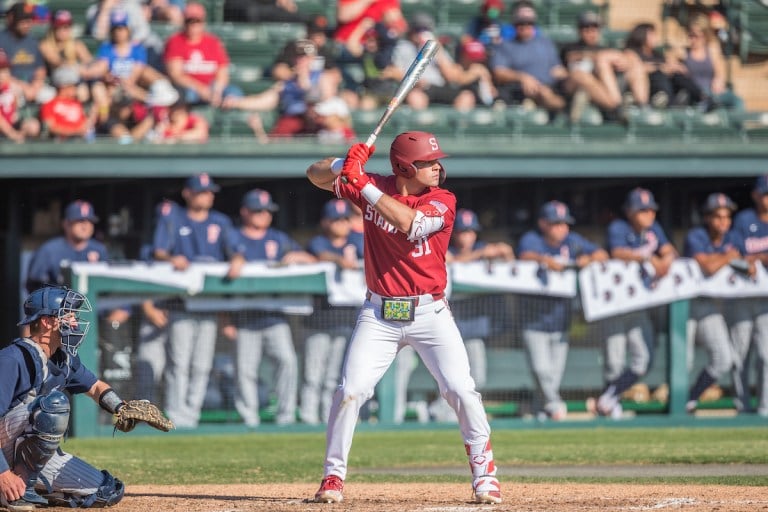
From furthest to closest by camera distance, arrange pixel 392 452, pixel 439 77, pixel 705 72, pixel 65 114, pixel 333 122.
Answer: pixel 705 72
pixel 439 77
pixel 333 122
pixel 65 114
pixel 392 452

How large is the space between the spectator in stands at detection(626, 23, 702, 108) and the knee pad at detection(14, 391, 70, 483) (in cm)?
911

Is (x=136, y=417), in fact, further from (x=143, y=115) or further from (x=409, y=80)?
(x=143, y=115)

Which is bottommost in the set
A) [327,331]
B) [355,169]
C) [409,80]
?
[327,331]

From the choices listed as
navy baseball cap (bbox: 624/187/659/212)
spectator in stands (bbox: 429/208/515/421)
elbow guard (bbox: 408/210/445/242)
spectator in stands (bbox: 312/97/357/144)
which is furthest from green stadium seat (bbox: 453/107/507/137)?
elbow guard (bbox: 408/210/445/242)

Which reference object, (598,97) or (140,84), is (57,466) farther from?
(598,97)

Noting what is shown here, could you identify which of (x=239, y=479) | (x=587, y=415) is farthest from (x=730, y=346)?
(x=239, y=479)

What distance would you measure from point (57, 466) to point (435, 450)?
418cm

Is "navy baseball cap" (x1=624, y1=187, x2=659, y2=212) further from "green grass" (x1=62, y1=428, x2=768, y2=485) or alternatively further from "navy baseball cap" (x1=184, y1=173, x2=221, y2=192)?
"navy baseball cap" (x1=184, y1=173, x2=221, y2=192)

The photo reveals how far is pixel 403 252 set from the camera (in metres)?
6.16

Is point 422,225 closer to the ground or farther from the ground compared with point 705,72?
closer to the ground

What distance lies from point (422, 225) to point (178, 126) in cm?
649

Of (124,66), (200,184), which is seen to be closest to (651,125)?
(200,184)

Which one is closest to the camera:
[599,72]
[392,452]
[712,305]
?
[392,452]

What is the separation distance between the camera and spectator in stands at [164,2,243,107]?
12219mm
